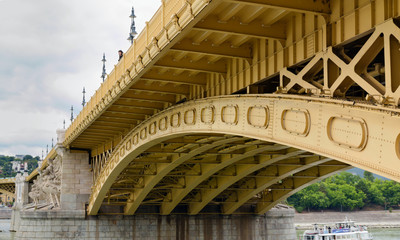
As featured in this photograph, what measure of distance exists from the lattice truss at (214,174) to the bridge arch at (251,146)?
0.17 feet

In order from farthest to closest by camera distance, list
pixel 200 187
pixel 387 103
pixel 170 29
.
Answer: pixel 200 187 < pixel 170 29 < pixel 387 103

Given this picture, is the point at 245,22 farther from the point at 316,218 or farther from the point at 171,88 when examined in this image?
the point at 316,218

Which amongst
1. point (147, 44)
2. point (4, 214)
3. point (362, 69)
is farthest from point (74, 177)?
point (4, 214)

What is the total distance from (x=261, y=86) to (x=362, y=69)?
469 centimetres

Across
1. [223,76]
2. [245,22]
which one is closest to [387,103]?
[245,22]

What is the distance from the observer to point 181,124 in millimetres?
16859

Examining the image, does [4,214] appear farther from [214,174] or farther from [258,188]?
[258,188]

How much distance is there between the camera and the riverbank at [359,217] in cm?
8080

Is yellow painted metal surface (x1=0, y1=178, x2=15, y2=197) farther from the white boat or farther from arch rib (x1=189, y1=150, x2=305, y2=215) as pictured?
arch rib (x1=189, y1=150, x2=305, y2=215)

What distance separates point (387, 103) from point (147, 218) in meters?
25.2

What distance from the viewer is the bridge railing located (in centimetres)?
1085

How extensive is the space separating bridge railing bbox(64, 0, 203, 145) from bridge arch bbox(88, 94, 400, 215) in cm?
190

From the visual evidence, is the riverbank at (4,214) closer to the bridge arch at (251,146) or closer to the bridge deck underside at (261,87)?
the bridge arch at (251,146)

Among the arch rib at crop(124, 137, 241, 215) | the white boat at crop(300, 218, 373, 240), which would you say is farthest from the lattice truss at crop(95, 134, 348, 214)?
the white boat at crop(300, 218, 373, 240)
